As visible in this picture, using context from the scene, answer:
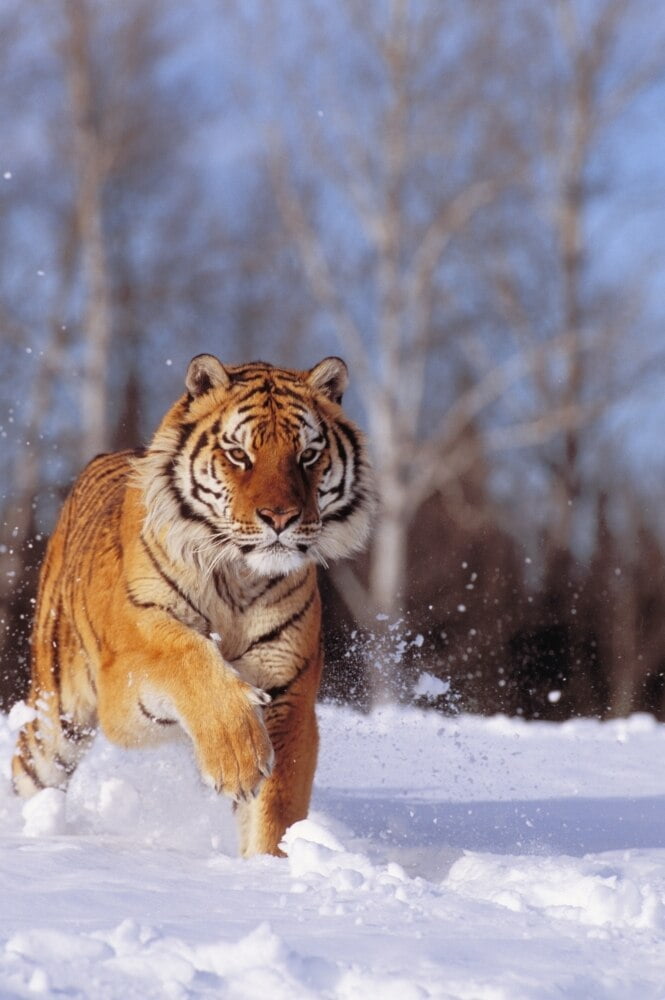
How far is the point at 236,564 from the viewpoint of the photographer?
4.12m

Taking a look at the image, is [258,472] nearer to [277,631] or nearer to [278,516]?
[278,516]

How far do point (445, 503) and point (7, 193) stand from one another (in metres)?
5.41

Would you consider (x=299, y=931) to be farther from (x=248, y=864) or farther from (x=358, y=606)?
(x=358, y=606)

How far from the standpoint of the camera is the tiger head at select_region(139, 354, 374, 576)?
3975 millimetres

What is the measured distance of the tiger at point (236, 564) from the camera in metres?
3.91

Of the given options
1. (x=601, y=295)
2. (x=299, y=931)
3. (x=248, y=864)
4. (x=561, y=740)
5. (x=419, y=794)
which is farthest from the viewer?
(x=601, y=295)

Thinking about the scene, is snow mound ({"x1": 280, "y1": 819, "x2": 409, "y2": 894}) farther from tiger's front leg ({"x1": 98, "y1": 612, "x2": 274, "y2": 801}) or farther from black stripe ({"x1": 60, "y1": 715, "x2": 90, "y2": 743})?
black stripe ({"x1": 60, "y1": 715, "x2": 90, "y2": 743})

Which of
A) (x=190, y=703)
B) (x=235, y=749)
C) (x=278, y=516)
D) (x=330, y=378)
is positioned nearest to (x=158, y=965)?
(x=235, y=749)

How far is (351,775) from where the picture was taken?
608 cm

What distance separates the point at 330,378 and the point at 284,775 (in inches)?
47.1

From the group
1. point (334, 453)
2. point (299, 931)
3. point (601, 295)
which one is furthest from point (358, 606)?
point (299, 931)

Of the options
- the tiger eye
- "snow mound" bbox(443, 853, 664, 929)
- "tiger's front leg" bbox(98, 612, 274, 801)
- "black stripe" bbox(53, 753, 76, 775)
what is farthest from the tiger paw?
"black stripe" bbox(53, 753, 76, 775)

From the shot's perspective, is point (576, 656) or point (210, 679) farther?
point (576, 656)

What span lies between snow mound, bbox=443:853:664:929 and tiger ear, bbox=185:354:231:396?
1.54 meters
